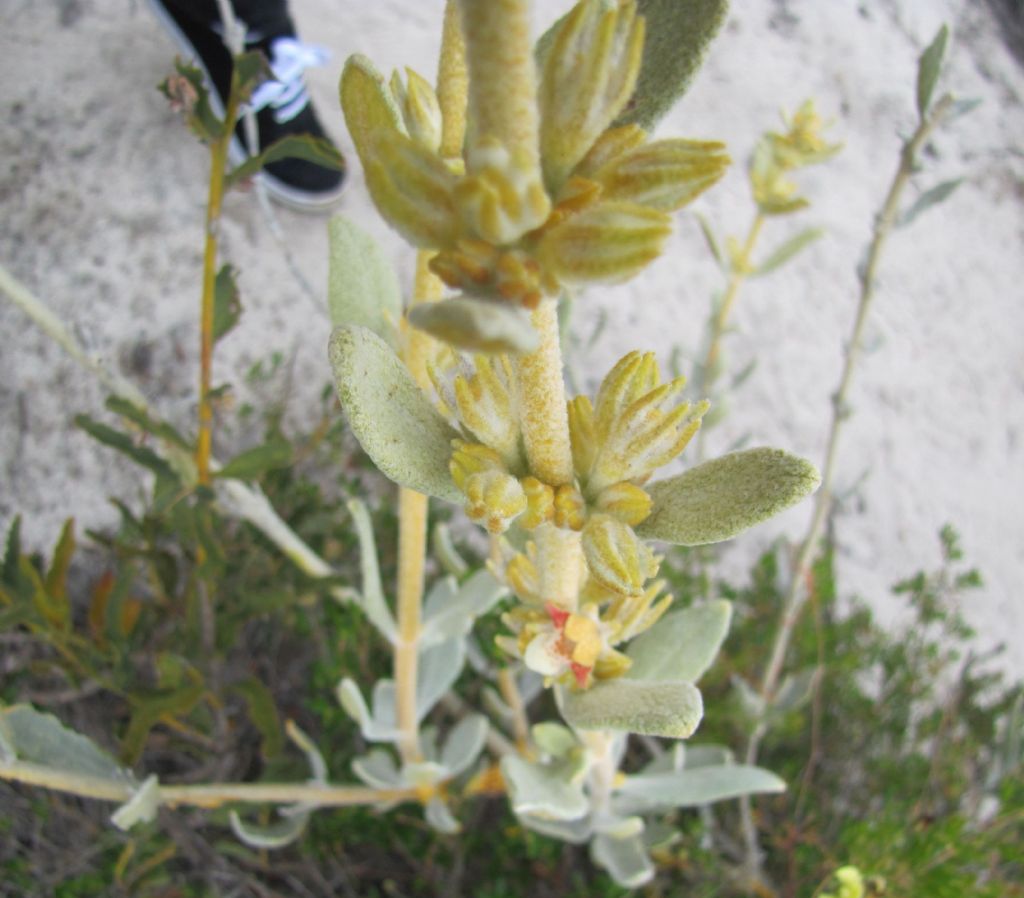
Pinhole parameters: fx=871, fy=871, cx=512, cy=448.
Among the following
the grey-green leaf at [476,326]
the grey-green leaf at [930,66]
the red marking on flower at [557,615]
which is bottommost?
the red marking on flower at [557,615]

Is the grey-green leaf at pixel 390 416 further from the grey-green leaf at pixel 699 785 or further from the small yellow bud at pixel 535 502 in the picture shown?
the grey-green leaf at pixel 699 785

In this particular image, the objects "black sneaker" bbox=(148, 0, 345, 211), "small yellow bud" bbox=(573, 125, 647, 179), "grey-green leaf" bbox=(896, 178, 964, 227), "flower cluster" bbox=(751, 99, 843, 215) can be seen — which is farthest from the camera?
"black sneaker" bbox=(148, 0, 345, 211)

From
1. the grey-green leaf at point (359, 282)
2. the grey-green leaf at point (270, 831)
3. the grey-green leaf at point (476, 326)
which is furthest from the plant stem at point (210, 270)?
the grey-green leaf at point (476, 326)

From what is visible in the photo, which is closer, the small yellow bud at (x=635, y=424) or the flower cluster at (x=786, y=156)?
the small yellow bud at (x=635, y=424)

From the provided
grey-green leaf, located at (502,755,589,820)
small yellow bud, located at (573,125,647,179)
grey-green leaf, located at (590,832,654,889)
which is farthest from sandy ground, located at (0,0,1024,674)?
small yellow bud, located at (573,125,647,179)

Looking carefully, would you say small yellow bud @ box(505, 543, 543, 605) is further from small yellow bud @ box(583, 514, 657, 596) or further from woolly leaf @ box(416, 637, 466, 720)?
woolly leaf @ box(416, 637, 466, 720)

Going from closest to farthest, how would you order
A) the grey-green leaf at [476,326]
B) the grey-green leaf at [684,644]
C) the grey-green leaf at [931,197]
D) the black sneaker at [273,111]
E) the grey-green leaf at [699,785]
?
the grey-green leaf at [476,326]
the grey-green leaf at [684,644]
the grey-green leaf at [699,785]
the grey-green leaf at [931,197]
the black sneaker at [273,111]

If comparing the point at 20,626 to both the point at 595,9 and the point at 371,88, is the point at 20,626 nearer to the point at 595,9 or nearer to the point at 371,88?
the point at 371,88
